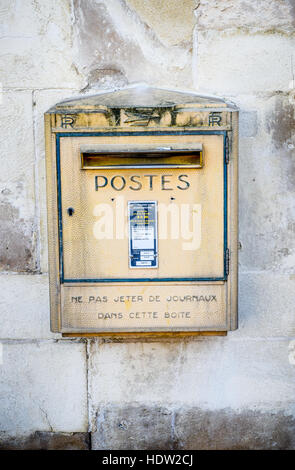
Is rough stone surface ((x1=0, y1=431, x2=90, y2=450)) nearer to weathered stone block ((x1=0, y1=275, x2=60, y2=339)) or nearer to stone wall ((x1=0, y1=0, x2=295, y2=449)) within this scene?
stone wall ((x1=0, y1=0, x2=295, y2=449))

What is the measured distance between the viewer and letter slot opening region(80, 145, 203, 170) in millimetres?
1589

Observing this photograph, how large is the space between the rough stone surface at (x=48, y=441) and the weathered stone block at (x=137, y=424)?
0.43 feet

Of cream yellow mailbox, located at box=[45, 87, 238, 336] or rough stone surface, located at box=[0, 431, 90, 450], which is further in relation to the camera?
rough stone surface, located at box=[0, 431, 90, 450]

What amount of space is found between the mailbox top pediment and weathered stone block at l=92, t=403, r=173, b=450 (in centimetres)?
164

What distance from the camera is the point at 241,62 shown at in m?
2.03

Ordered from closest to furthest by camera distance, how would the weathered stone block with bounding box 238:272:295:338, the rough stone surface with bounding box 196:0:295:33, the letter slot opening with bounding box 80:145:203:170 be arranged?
the letter slot opening with bounding box 80:145:203:170, the rough stone surface with bounding box 196:0:295:33, the weathered stone block with bounding box 238:272:295:338

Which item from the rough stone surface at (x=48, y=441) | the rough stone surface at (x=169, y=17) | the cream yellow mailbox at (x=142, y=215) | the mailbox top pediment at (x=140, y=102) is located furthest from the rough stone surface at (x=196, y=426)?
the rough stone surface at (x=169, y=17)

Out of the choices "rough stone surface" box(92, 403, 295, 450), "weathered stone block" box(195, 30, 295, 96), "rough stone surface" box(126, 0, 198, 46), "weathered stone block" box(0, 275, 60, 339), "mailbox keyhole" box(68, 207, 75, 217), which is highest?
"rough stone surface" box(126, 0, 198, 46)

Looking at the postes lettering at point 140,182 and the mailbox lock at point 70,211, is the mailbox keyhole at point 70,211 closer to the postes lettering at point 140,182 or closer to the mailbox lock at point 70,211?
the mailbox lock at point 70,211

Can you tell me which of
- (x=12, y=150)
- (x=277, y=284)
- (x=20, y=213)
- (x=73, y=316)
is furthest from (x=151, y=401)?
(x=12, y=150)

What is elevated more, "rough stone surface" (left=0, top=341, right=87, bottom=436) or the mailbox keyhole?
the mailbox keyhole

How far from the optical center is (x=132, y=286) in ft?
5.55

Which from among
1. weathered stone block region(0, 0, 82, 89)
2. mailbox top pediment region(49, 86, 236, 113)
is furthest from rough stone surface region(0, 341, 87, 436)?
weathered stone block region(0, 0, 82, 89)
